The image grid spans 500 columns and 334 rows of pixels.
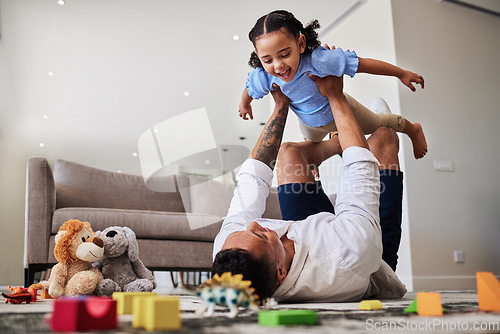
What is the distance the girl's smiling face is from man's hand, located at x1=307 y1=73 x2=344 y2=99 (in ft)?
0.26

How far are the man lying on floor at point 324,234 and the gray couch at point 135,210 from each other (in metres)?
1.29

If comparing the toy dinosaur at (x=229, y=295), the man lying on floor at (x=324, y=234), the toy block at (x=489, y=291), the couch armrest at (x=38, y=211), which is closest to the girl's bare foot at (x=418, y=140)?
the man lying on floor at (x=324, y=234)

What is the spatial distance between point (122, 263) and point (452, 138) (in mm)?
2990

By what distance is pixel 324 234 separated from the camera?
1.05 meters

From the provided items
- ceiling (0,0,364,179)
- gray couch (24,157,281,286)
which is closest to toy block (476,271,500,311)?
gray couch (24,157,281,286)

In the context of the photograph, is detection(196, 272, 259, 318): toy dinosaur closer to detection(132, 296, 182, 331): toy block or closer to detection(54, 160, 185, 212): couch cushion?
detection(132, 296, 182, 331): toy block

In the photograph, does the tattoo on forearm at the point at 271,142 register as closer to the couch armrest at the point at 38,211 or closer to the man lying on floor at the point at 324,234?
the man lying on floor at the point at 324,234

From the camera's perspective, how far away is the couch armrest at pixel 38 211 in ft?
7.29

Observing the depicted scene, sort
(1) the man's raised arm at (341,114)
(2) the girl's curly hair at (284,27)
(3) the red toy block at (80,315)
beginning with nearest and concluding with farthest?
(3) the red toy block at (80,315)
(1) the man's raised arm at (341,114)
(2) the girl's curly hair at (284,27)

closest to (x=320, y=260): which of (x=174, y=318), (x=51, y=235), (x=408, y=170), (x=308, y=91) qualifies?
(x=174, y=318)

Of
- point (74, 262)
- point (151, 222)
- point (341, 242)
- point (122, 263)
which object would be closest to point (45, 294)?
point (74, 262)

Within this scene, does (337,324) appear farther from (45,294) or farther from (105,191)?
(105,191)

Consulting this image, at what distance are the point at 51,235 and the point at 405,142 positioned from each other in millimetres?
2604

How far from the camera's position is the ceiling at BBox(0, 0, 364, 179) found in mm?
3837
